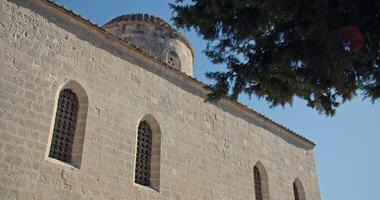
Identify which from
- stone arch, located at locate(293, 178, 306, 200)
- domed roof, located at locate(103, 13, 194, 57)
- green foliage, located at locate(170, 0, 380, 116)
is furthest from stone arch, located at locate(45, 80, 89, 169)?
stone arch, located at locate(293, 178, 306, 200)

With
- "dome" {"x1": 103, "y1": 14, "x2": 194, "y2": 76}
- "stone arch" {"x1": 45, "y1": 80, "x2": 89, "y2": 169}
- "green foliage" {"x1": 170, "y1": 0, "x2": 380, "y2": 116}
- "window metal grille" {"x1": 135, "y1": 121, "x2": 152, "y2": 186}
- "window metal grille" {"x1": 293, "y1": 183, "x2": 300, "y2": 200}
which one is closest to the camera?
"green foliage" {"x1": 170, "y1": 0, "x2": 380, "y2": 116}

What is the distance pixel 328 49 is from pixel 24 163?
175 inches

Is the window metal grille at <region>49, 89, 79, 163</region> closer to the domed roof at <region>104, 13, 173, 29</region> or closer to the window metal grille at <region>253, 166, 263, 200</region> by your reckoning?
the window metal grille at <region>253, 166, 263, 200</region>

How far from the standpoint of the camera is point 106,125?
24.6 feet

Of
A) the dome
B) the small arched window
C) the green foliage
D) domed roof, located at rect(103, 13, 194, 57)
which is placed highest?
domed roof, located at rect(103, 13, 194, 57)

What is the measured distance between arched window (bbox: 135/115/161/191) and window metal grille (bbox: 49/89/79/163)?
1.41 metres

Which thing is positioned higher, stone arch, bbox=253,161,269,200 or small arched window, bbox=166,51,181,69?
small arched window, bbox=166,51,181,69

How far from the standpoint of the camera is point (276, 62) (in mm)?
4910

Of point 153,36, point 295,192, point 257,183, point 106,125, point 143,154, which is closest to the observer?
point 106,125

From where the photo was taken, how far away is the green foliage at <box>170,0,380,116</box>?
444 cm

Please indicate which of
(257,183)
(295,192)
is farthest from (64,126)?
(295,192)

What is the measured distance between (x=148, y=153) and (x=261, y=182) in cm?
361

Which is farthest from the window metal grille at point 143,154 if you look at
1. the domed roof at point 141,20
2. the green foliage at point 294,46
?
the domed roof at point 141,20

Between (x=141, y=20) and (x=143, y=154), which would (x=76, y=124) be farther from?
(x=141, y=20)
